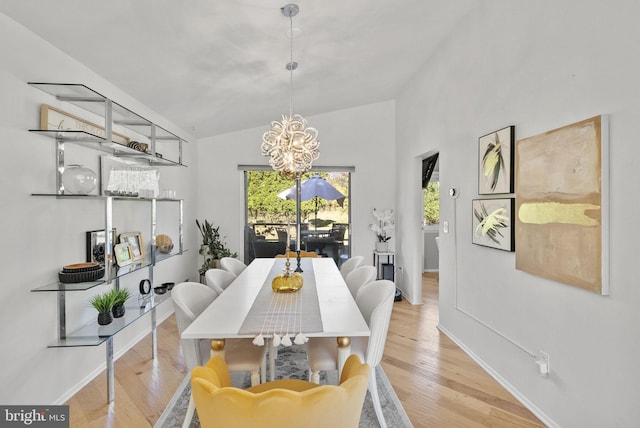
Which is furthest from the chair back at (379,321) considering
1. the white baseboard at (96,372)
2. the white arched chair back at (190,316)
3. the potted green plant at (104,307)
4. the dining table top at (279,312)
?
the white baseboard at (96,372)

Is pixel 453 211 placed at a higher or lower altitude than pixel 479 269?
higher

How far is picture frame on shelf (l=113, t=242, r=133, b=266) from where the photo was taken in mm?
2718

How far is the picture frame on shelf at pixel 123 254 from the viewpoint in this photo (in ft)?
8.92

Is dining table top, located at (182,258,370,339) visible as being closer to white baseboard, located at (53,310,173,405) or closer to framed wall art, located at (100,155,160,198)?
framed wall art, located at (100,155,160,198)

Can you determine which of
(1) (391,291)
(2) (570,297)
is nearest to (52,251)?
(1) (391,291)

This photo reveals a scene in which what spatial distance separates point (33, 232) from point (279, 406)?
6.30 feet

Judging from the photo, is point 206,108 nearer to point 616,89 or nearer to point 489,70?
point 489,70

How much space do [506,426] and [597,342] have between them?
752 millimetres

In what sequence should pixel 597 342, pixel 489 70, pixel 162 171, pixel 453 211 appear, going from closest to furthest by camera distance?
pixel 597 342 → pixel 489 70 → pixel 453 211 → pixel 162 171

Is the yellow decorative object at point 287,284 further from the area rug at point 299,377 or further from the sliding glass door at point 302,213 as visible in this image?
the sliding glass door at point 302,213

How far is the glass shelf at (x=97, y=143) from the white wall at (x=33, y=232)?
0.06 m

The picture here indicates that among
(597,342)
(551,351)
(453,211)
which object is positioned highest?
(453,211)

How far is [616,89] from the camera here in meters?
1.62

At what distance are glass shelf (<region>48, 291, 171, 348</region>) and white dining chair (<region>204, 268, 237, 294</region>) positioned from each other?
595mm
